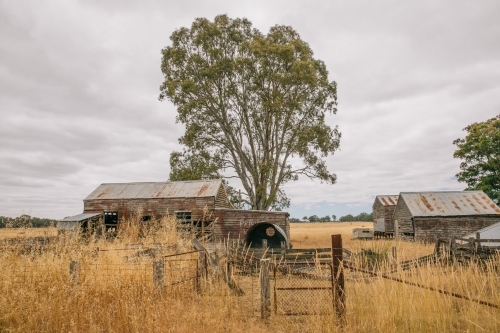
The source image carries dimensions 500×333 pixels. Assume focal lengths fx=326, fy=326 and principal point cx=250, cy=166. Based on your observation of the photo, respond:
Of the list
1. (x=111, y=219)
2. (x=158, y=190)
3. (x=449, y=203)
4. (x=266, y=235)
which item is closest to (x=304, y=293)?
(x=266, y=235)

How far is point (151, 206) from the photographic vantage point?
1006 inches

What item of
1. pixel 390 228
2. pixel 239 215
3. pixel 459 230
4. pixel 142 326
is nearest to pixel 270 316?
pixel 142 326

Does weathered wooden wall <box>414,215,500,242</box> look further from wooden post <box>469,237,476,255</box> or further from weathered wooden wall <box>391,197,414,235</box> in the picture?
wooden post <box>469,237,476,255</box>

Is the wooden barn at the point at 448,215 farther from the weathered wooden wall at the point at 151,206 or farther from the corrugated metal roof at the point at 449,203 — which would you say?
the weathered wooden wall at the point at 151,206

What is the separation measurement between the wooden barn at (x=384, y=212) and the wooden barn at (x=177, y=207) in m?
17.8

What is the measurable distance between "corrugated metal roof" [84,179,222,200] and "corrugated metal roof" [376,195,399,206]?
2312 centimetres

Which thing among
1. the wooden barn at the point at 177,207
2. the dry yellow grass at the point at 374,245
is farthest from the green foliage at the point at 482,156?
the wooden barn at the point at 177,207

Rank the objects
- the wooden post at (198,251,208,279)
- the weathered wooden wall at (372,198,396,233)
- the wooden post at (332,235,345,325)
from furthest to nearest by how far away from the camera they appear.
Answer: the weathered wooden wall at (372,198,396,233) < the wooden post at (198,251,208,279) < the wooden post at (332,235,345,325)

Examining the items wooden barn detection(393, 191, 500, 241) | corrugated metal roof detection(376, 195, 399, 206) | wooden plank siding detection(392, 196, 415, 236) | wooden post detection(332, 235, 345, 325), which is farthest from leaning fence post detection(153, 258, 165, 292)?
corrugated metal roof detection(376, 195, 399, 206)

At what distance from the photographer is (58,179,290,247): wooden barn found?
23516 mm

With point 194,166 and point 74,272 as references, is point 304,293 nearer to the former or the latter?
point 74,272

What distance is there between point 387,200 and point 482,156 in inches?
425

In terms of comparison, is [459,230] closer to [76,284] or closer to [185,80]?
[185,80]

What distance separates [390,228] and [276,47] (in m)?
25.2
